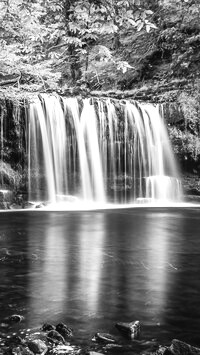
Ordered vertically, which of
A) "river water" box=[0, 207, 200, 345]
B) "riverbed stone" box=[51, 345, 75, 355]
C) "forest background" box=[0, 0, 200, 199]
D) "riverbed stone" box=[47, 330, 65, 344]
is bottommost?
"river water" box=[0, 207, 200, 345]

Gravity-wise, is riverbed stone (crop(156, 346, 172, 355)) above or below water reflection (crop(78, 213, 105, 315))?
above

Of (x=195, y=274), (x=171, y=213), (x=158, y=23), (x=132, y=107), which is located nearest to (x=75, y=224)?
(x=171, y=213)

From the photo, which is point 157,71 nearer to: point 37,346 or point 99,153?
point 99,153

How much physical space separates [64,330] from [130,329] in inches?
19.4

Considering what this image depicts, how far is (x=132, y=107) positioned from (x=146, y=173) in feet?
9.36

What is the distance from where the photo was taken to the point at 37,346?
2.81 meters

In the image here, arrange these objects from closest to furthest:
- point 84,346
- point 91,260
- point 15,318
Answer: point 84,346
point 15,318
point 91,260

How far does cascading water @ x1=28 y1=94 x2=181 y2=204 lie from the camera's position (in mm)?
16266

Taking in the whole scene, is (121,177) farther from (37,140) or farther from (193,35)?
(193,35)

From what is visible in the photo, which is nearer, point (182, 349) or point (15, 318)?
point (182, 349)

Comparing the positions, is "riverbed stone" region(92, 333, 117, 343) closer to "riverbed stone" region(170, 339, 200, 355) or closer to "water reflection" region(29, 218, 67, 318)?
Result: "riverbed stone" region(170, 339, 200, 355)

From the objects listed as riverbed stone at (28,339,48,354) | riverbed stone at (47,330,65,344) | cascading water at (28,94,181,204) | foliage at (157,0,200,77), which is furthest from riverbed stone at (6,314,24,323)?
foliage at (157,0,200,77)

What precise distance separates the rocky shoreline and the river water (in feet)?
0.33

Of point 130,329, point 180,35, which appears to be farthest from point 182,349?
point 180,35
